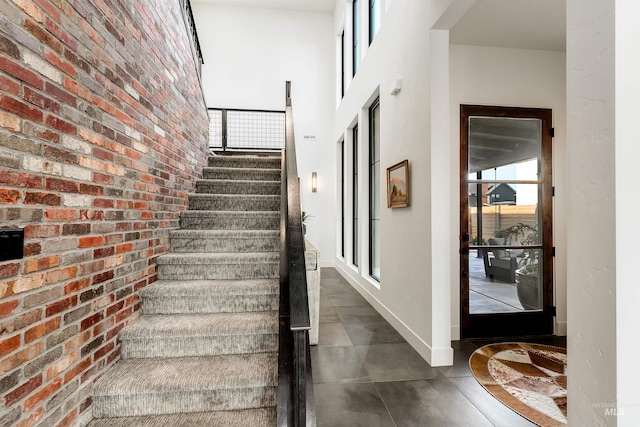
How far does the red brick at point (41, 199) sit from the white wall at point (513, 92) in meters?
2.98

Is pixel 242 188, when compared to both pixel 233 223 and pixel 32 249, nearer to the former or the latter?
pixel 233 223

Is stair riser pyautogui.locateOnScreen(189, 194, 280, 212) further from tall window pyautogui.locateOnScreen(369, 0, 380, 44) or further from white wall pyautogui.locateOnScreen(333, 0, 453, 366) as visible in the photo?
tall window pyautogui.locateOnScreen(369, 0, 380, 44)

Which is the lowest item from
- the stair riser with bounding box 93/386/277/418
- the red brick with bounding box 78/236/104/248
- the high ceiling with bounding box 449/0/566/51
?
the stair riser with bounding box 93/386/277/418

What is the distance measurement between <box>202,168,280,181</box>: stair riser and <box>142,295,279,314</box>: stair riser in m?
1.90

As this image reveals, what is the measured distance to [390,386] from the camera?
6.91ft

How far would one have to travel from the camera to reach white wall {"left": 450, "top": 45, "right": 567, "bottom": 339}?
3.02 meters

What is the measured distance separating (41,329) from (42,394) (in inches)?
10.4

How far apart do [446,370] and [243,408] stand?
1558mm

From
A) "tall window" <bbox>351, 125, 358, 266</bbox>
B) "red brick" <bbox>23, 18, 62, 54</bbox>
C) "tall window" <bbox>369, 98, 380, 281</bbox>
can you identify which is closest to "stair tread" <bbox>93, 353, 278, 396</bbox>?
"red brick" <bbox>23, 18, 62, 54</bbox>

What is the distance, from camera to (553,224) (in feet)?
10.3

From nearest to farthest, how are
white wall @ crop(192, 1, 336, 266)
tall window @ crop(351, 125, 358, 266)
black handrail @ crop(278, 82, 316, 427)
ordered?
black handrail @ crop(278, 82, 316, 427) < tall window @ crop(351, 125, 358, 266) < white wall @ crop(192, 1, 336, 266)

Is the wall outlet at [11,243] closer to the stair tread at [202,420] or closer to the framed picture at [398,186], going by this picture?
the stair tread at [202,420]

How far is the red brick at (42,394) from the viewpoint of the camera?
118cm

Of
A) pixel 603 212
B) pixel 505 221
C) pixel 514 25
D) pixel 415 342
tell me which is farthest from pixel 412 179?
pixel 603 212
